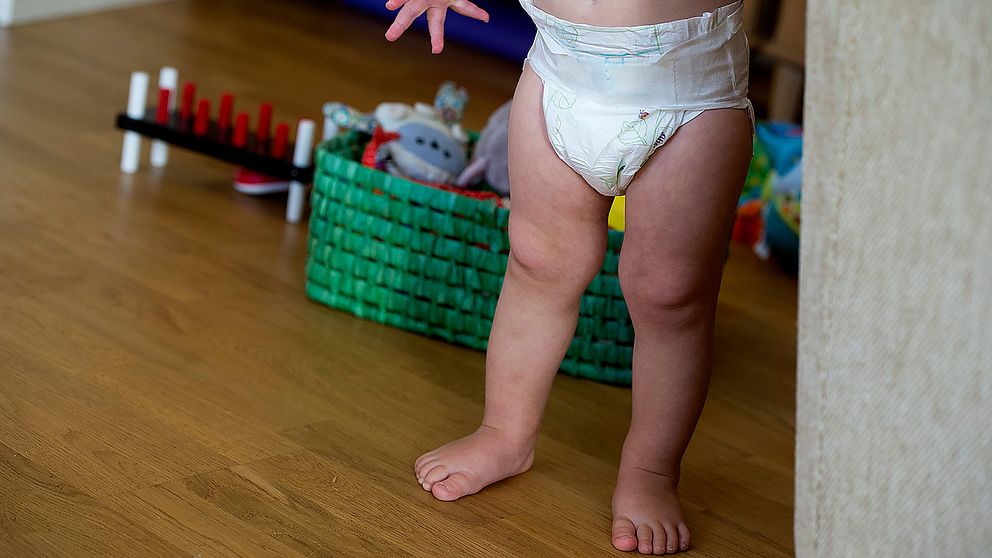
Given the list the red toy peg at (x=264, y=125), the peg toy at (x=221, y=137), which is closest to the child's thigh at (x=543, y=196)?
the peg toy at (x=221, y=137)

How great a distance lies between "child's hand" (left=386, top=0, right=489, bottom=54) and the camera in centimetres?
102

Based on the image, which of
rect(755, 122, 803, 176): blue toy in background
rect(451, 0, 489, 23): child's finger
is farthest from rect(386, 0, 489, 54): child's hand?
rect(755, 122, 803, 176): blue toy in background

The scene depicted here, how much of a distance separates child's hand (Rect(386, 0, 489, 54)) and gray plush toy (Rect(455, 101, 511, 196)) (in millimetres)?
477

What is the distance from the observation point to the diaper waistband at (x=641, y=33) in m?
0.90

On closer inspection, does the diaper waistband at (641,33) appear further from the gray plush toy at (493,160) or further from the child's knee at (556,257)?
the gray plush toy at (493,160)

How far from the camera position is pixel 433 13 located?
1.04 m

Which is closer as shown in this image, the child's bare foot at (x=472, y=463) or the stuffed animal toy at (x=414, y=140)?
the child's bare foot at (x=472, y=463)

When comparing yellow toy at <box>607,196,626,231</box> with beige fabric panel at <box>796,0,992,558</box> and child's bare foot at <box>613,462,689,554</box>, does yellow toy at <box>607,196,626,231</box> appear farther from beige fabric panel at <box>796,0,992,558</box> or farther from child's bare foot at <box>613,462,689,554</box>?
A: beige fabric panel at <box>796,0,992,558</box>

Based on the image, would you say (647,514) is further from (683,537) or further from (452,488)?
(452,488)

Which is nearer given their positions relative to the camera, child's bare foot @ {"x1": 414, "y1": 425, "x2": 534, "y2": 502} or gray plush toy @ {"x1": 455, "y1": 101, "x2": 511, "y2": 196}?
child's bare foot @ {"x1": 414, "y1": 425, "x2": 534, "y2": 502}

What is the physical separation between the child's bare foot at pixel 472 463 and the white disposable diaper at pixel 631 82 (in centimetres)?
27

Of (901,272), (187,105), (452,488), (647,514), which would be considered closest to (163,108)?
(187,105)

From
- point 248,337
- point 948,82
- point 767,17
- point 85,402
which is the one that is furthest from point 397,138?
point 767,17

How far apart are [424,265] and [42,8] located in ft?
5.09
